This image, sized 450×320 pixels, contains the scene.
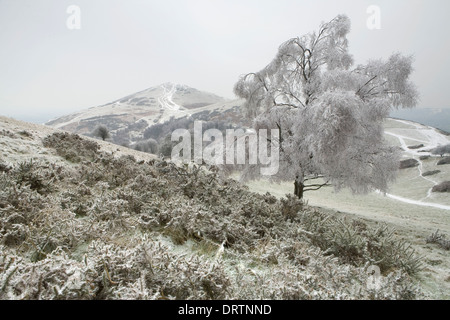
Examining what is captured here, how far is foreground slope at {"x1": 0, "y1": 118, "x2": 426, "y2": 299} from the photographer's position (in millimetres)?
1674

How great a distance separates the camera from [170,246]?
281 cm

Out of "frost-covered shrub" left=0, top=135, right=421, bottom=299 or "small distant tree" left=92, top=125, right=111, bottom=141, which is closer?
"frost-covered shrub" left=0, top=135, right=421, bottom=299

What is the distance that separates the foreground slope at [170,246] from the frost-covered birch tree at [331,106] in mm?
3546

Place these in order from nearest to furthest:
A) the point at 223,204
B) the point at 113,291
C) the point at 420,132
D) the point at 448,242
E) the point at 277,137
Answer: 1. the point at 113,291
2. the point at 223,204
3. the point at 448,242
4. the point at 277,137
5. the point at 420,132

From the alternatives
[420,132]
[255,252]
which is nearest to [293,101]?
[255,252]

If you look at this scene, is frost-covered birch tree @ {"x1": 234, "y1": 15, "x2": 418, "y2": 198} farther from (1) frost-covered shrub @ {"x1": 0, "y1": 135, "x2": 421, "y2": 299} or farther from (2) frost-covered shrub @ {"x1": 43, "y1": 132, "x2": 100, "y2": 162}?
(2) frost-covered shrub @ {"x1": 43, "y1": 132, "x2": 100, "y2": 162}

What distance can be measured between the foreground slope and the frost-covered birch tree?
3546mm

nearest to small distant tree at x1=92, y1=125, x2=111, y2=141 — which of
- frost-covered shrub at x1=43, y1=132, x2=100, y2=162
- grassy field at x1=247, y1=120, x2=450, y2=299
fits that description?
grassy field at x1=247, y1=120, x2=450, y2=299

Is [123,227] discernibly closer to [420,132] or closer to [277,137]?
[277,137]

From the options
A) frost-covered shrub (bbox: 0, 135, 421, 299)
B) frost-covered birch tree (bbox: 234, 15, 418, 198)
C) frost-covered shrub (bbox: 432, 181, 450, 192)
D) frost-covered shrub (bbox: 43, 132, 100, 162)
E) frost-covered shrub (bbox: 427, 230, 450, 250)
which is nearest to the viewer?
frost-covered shrub (bbox: 0, 135, 421, 299)

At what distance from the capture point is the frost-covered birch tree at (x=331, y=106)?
275 inches

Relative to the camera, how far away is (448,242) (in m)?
4.99

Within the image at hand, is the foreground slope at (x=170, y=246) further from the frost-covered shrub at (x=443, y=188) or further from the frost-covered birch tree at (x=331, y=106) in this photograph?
the frost-covered shrub at (x=443, y=188)
